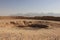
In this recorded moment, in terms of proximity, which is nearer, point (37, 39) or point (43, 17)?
point (37, 39)

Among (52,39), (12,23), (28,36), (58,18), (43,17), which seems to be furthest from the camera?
(43,17)

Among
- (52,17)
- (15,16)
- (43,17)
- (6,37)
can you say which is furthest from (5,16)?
(6,37)

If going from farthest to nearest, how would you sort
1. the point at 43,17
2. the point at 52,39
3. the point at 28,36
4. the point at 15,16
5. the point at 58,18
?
the point at 15,16, the point at 43,17, the point at 58,18, the point at 28,36, the point at 52,39

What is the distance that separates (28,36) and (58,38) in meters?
1.54

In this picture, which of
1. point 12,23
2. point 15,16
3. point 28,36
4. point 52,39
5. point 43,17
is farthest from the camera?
point 15,16

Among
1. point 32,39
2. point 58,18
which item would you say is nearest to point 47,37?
point 32,39

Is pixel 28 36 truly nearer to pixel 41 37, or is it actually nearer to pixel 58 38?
pixel 41 37

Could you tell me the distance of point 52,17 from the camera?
1861 centimetres

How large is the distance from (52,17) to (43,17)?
1.32 metres

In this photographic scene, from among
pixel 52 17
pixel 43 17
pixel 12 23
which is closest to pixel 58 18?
pixel 52 17

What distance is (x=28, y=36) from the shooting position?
7.12 metres

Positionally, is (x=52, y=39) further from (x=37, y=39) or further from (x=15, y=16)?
(x=15, y=16)

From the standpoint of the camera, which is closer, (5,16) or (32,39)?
(32,39)

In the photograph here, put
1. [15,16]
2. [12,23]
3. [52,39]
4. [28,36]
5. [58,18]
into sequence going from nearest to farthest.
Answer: [52,39]
[28,36]
[12,23]
[58,18]
[15,16]
